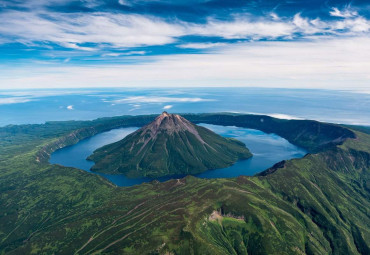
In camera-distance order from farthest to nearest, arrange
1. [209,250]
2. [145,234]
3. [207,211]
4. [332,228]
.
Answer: [332,228], [207,211], [145,234], [209,250]

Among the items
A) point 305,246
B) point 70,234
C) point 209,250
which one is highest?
point 209,250

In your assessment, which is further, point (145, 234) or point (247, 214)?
point (247, 214)

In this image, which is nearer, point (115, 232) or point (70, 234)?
point (115, 232)

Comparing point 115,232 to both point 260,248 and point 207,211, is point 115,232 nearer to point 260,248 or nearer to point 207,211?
point 207,211

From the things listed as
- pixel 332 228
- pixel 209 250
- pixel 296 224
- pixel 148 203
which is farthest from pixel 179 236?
pixel 332 228

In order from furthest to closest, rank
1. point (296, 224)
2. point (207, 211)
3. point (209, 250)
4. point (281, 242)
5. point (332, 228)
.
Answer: point (332, 228), point (296, 224), point (207, 211), point (281, 242), point (209, 250)

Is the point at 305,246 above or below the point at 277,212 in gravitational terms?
below

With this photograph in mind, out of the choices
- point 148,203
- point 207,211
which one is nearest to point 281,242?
point 207,211

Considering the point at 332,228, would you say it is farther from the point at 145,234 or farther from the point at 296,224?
the point at 145,234

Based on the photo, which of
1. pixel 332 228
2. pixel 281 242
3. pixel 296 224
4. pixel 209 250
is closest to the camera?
pixel 209 250
